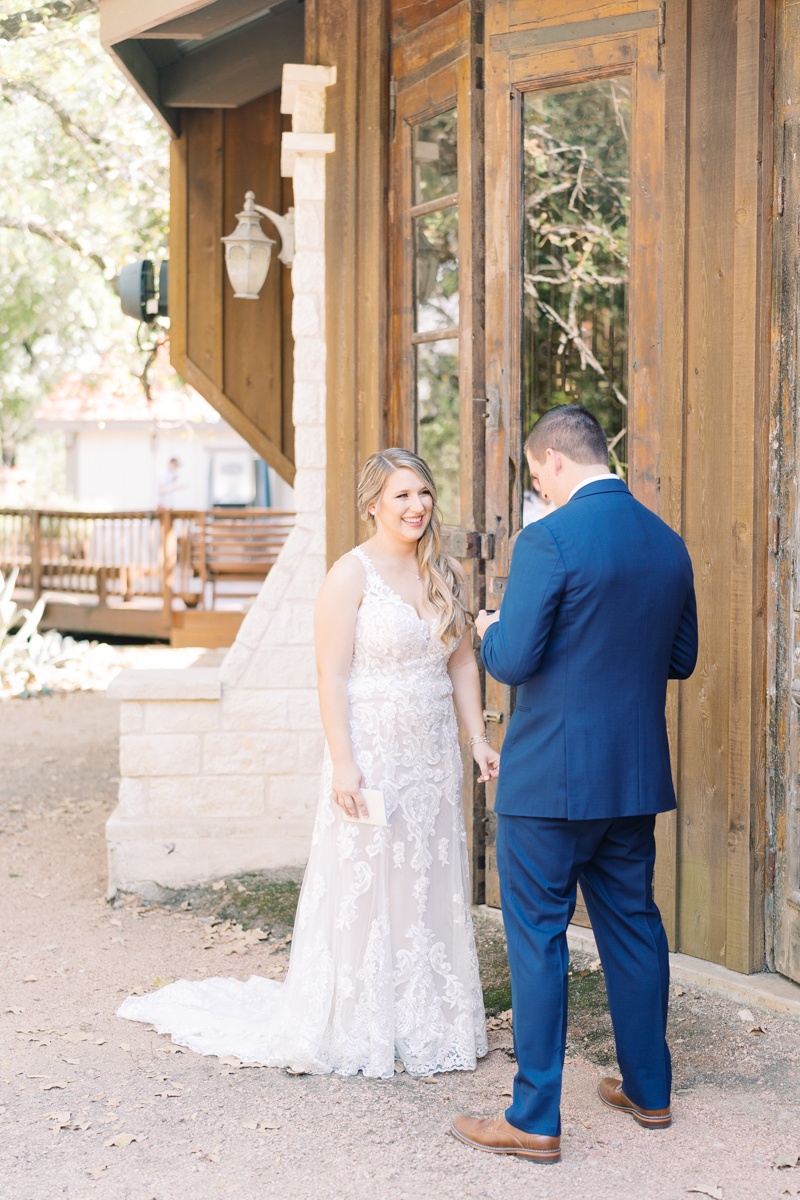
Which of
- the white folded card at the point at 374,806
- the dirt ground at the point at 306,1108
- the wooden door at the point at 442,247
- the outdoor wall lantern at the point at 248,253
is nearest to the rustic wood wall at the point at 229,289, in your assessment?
the outdoor wall lantern at the point at 248,253

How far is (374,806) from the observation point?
11.1 feet

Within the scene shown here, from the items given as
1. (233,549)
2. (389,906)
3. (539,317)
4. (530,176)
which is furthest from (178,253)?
(233,549)

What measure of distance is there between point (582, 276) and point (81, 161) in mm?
7208

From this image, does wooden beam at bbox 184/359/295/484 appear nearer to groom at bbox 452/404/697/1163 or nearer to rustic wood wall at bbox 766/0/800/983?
rustic wood wall at bbox 766/0/800/983

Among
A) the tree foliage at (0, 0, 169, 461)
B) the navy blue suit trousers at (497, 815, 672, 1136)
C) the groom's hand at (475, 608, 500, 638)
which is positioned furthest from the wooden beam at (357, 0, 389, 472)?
the tree foliage at (0, 0, 169, 461)

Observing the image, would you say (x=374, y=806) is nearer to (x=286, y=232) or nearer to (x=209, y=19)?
(x=286, y=232)

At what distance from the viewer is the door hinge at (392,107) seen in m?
4.87

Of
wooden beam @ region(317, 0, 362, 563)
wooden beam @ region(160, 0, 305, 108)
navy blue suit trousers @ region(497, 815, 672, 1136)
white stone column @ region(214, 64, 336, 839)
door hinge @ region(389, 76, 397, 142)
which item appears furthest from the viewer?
wooden beam @ region(160, 0, 305, 108)

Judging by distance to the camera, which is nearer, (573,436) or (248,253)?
(573,436)

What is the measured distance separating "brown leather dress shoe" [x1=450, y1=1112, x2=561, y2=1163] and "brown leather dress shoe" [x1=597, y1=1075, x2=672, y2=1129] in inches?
11.7

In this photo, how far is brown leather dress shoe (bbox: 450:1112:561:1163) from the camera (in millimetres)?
2863

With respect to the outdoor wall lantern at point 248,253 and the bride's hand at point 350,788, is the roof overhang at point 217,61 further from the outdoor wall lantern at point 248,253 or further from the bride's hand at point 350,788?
the bride's hand at point 350,788

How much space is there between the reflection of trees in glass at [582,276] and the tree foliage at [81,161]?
12.1ft

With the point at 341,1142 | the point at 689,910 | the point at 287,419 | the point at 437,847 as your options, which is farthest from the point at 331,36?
the point at 341,1142
